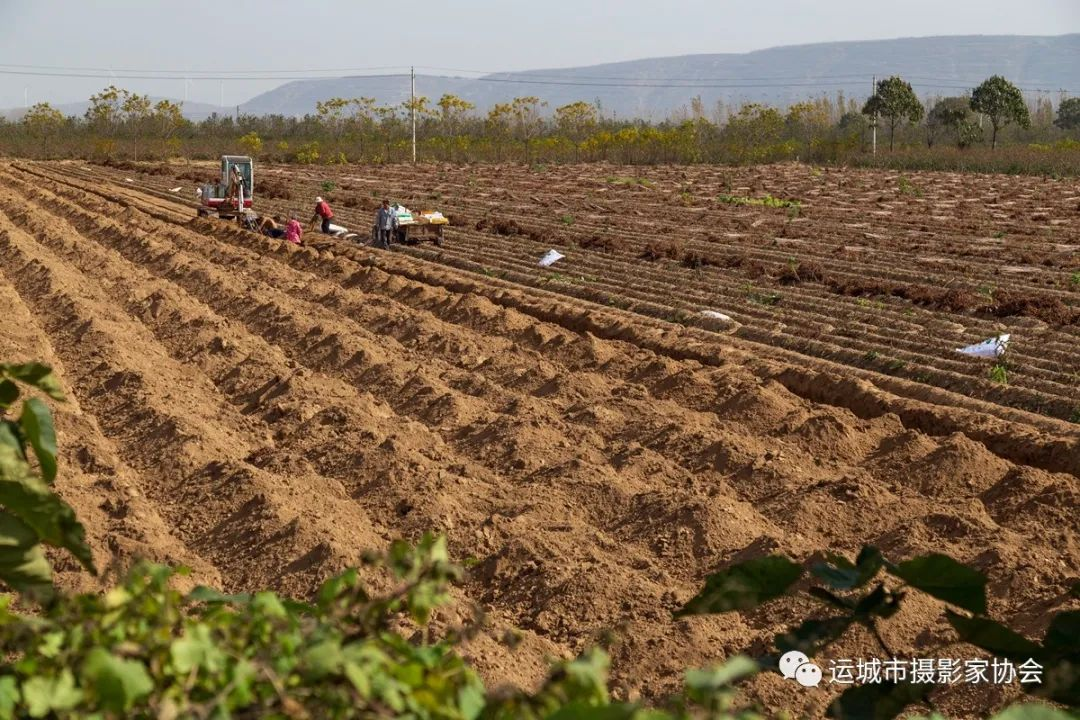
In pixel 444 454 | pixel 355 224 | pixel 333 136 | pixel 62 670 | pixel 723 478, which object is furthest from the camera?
pixel 333 136

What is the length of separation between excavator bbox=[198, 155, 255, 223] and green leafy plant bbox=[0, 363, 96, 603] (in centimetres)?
2146

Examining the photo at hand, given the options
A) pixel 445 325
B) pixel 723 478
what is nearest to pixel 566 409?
pixel 723 478

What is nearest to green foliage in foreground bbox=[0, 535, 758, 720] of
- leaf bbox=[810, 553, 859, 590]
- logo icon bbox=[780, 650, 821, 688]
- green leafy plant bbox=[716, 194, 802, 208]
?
leaf bbox=[810, 553, 859, 590]

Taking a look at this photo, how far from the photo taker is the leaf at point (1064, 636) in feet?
9.15

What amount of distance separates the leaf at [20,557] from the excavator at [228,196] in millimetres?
21477

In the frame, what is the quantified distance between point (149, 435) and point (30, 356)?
307 centimetres

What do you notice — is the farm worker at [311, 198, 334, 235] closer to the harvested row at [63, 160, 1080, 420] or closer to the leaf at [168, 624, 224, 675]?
the harvested row at [63, 160, 1080, 420]

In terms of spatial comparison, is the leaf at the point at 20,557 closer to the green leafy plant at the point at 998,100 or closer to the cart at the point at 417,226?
the cart at the point at 417,226

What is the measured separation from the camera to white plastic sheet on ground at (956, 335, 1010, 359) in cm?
1185

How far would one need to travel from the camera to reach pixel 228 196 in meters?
24.2

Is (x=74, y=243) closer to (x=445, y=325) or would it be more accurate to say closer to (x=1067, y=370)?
(x=445, y=325)

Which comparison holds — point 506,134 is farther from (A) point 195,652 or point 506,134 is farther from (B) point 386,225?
(A) point 195,652

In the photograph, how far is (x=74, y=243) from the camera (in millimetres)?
20438

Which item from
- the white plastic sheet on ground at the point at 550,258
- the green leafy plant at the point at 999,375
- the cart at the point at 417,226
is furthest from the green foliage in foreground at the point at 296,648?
the cart at the point at 417,226
